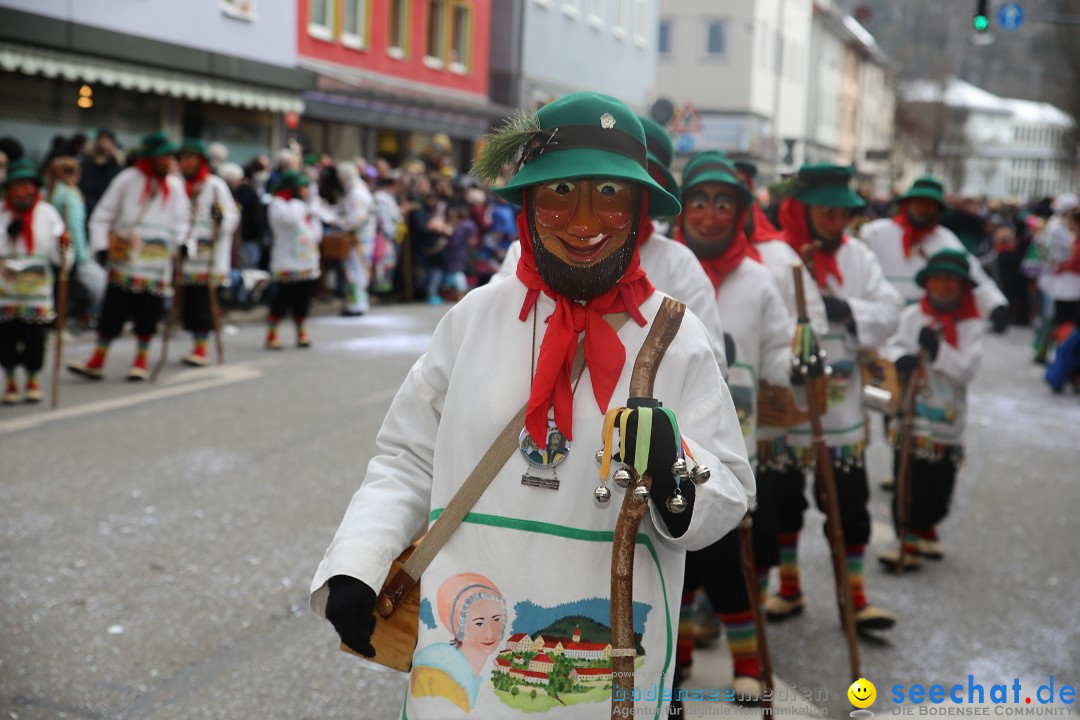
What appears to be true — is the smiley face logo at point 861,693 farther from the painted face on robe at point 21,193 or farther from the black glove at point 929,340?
the painted face on robe at point 21,193

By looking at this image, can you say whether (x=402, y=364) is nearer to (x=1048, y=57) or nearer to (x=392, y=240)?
(x=392, y=240)

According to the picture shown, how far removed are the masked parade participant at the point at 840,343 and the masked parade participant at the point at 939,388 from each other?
2.57 feet

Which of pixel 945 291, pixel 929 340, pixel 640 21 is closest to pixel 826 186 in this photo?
pixel 929 340

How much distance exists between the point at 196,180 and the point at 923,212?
263 inches

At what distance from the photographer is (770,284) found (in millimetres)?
4672

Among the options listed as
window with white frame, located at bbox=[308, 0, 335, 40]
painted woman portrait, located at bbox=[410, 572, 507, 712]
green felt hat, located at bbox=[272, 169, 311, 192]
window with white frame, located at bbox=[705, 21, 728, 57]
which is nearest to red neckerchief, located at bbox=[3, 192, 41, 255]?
green felt hat, located at bbox=[272, 169, 311, 192]

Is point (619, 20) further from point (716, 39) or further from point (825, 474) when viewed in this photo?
point (825, 474)

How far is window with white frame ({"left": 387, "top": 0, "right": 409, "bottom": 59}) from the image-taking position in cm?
2602

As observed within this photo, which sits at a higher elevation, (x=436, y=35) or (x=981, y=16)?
(x=436, y=35)

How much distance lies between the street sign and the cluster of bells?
65.6 feet

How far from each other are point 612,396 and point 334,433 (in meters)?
6.18

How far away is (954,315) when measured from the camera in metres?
6.53

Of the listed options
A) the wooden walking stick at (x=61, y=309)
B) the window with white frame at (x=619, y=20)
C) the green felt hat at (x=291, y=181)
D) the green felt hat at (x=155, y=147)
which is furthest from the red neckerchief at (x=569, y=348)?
the window with white frame at (x=619, y=20)

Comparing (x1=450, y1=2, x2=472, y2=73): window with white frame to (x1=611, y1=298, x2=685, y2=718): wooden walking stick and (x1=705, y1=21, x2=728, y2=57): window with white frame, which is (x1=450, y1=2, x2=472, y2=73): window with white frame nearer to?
(x1=705, y1=21, x2=728, y2=57): window with white frame
